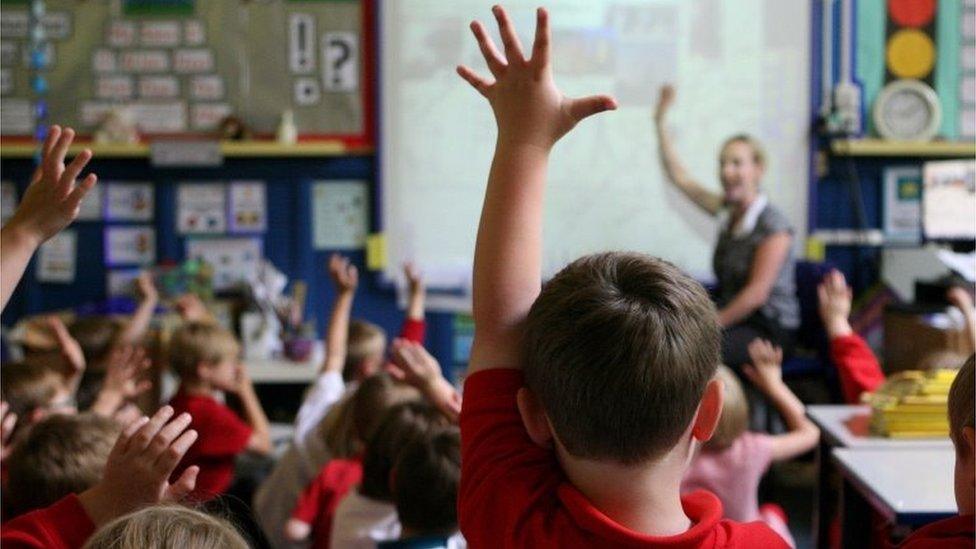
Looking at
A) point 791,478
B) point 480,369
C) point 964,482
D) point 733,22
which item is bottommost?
point 791,478

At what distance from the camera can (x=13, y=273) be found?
139 cm

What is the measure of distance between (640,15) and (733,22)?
0.40m

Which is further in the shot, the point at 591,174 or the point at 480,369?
the point at 591,174

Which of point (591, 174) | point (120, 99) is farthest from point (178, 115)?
point (591, 174)

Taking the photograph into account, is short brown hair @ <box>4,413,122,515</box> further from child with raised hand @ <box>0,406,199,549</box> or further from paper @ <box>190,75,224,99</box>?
paper @ <box>190,75,224,99</box>

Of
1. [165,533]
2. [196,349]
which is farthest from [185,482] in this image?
[196,349]

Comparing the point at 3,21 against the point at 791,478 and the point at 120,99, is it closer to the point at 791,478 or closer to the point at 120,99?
the point at 120,99

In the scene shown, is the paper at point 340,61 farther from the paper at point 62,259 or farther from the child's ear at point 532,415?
the child's ear at point 532,415

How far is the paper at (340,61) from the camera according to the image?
535 cm

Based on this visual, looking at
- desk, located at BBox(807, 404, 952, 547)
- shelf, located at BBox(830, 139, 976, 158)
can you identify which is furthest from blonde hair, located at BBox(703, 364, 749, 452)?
shelf, located at BBox(830, 139, 976, 158)

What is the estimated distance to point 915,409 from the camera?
7.30 ft

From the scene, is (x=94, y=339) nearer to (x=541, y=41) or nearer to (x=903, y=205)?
(x=541, y=41)

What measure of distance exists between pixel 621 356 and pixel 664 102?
14.2ft

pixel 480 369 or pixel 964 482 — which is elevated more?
pixel 480 369
